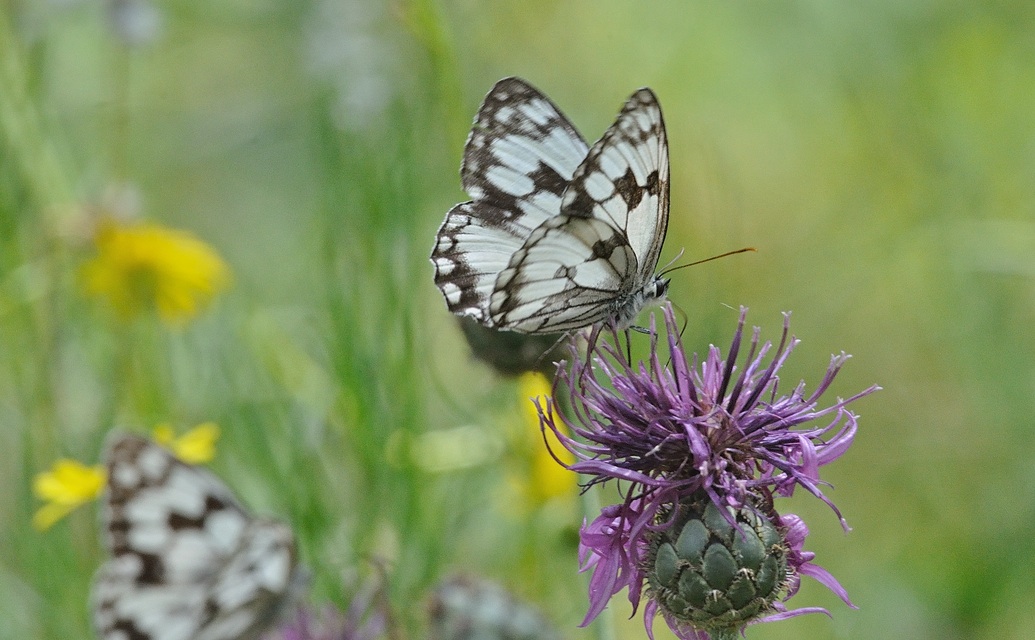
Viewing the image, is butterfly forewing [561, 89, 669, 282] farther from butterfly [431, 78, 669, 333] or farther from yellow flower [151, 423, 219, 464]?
yellow flower [151, 423, 219, 464]

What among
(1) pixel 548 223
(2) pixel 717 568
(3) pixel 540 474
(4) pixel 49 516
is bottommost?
(4) pixel 49 516

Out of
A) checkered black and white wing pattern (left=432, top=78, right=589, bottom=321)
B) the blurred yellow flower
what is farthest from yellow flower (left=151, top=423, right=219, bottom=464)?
checkered black and white wing pattern (left=432, top=78, right=589, bottom=321)

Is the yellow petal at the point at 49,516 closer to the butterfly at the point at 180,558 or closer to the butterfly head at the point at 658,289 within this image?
the butterfly at the point at 180,558

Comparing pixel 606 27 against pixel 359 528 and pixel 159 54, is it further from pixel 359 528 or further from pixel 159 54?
pixel 359 528

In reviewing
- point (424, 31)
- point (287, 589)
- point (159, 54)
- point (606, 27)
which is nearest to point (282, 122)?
point (159, 54)

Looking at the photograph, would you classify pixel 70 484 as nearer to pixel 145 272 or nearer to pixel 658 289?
pixel 145 272

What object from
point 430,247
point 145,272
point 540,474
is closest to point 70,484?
point 145,272

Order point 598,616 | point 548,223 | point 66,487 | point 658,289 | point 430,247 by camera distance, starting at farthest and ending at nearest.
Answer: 1. point 430,247
2. point 66,487
3. point 658,289
4. point 548,223
5. point 598,616
